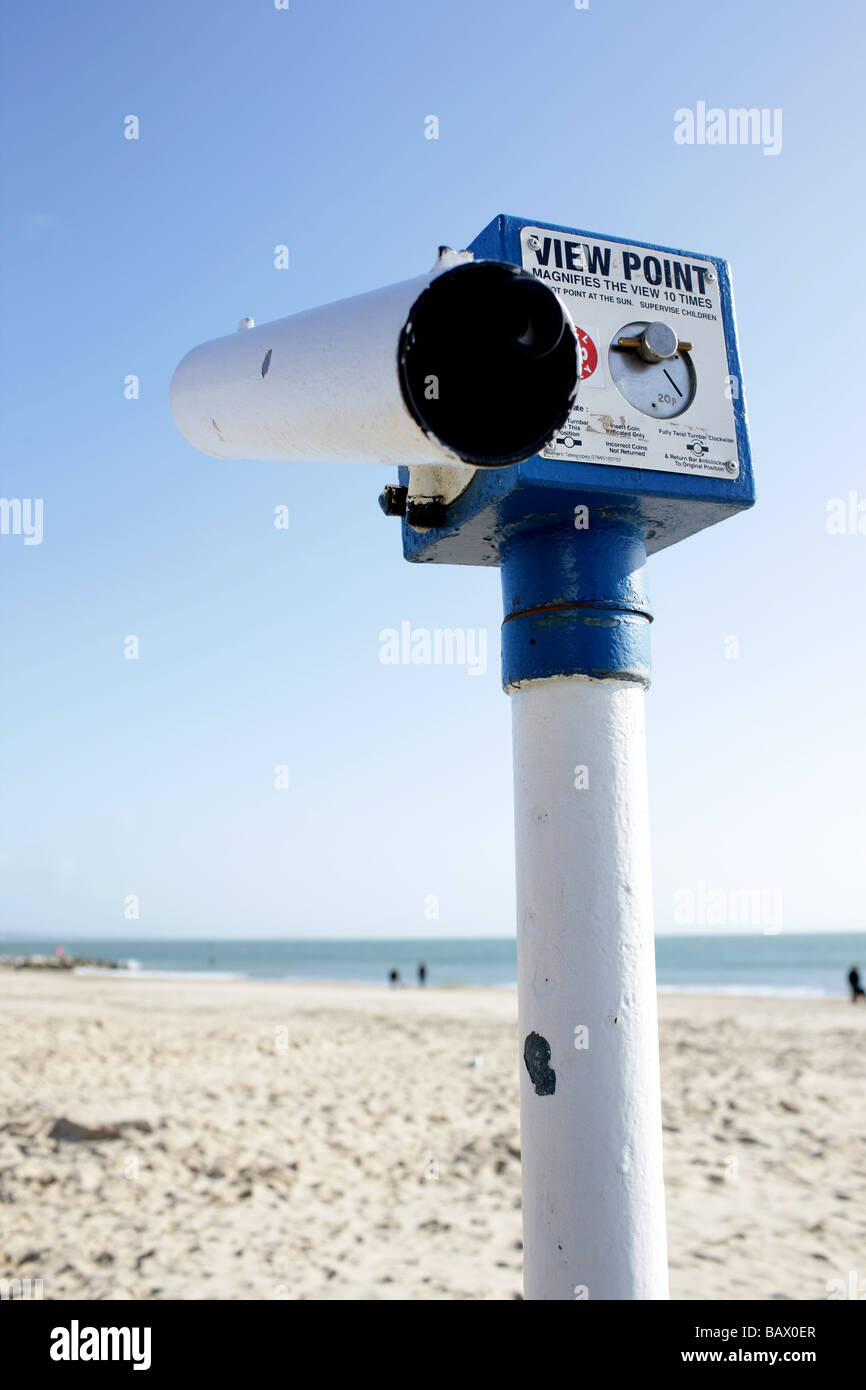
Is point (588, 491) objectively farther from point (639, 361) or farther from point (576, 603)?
point (639, 361)

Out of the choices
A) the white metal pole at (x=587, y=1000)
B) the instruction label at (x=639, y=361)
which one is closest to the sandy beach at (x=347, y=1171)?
the white metal pole at (x=587, y=1000)

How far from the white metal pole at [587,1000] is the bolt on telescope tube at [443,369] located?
0.61m

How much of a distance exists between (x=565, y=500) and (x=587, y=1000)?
36.1 inches

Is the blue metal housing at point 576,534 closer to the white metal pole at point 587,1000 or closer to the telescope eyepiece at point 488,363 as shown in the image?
the white metal pole at point 587,1000

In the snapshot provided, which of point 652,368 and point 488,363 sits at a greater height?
point 652,368

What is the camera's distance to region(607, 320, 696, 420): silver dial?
1984 millimetres

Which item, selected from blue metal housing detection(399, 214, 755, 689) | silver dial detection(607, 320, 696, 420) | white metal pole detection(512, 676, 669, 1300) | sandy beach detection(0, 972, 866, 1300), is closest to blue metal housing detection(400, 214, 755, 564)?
blue metal housing detection(399, 214, 755, 689)

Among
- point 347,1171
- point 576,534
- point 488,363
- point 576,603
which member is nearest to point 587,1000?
point 576,603

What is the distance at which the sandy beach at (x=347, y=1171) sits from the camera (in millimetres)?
4621

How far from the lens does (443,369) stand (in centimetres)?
143

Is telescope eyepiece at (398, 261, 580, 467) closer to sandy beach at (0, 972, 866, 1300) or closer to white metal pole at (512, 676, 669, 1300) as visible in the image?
white metal pole at (512, 676, 669, 1300)

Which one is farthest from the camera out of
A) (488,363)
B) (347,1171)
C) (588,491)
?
(347,1171)
